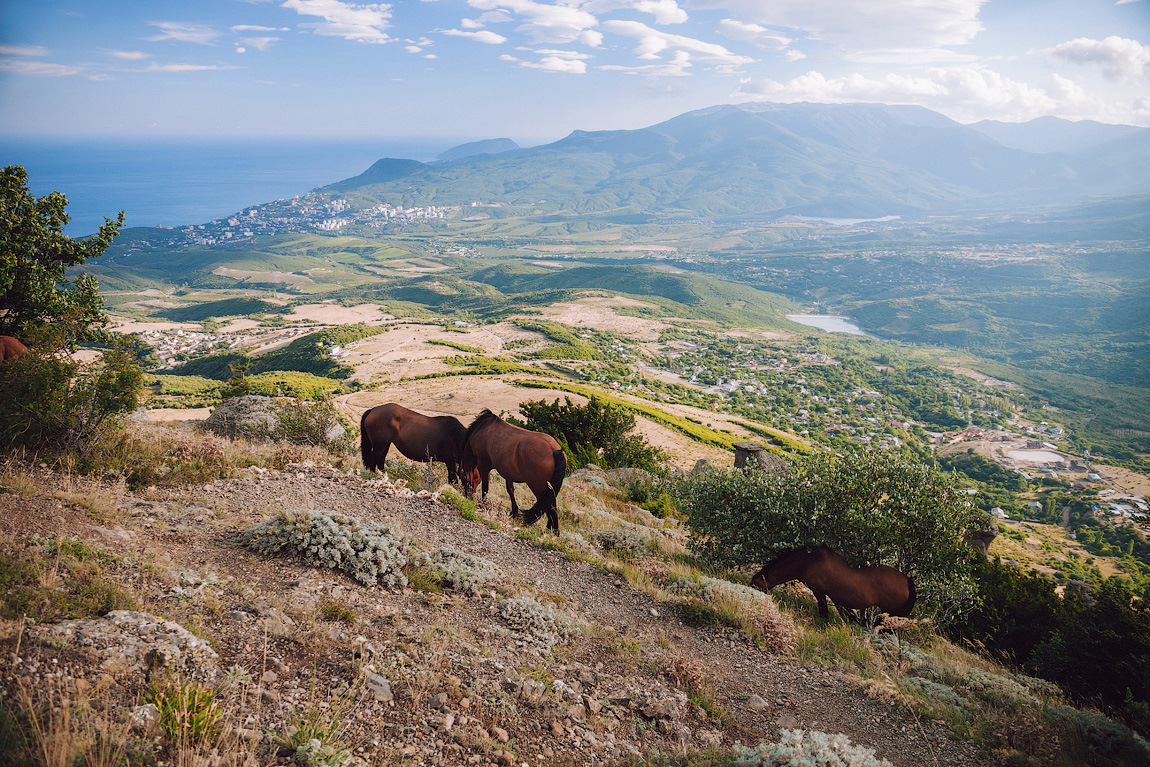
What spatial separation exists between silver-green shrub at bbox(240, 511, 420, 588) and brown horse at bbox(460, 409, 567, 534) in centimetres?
398

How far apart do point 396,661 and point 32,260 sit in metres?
13.3

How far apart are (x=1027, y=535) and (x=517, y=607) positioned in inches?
2413

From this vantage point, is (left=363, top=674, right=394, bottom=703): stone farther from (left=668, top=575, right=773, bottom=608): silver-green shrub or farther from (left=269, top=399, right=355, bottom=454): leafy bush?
(left=269, top=399, right=355, bottom=454): leafy bush

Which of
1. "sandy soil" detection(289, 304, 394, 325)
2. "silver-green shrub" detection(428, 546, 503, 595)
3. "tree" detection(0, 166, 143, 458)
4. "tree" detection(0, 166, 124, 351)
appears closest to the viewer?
"silver-green shrub" detection(428, 546, 503, 595)

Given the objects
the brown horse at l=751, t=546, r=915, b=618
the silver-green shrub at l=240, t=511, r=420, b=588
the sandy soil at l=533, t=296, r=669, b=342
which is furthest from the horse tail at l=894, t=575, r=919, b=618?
the sandy soil at l=533, t=296, r=669, b=342

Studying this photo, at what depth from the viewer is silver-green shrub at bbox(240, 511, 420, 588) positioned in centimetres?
646

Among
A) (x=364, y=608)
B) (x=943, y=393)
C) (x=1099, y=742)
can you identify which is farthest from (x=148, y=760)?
(x=943, y=393)

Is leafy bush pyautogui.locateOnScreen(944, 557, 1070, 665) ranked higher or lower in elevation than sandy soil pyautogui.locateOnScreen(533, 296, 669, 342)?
higher

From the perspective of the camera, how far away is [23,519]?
5.43 meters

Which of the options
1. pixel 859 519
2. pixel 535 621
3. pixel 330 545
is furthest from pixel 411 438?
pixel 859 519

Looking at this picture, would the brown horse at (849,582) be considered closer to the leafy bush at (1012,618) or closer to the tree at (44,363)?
the leafy bush at (1012,618)

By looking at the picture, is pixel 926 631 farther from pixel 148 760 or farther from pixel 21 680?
pixel 21 680

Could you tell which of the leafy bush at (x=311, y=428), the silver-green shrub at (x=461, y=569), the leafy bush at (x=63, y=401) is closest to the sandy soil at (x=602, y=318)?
the leafy bush at (x=311, y=428)

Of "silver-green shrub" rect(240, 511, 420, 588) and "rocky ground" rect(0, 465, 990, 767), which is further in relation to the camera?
"silver-green shrub" rect(240, 511, 420, 588)
